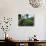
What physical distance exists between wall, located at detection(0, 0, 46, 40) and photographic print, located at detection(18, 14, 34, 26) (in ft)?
0.40

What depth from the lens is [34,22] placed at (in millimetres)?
5504

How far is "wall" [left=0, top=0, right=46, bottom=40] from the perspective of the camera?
5398 mm

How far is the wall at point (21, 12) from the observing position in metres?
5.40

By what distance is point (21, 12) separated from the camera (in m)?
5.45

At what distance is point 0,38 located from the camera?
5332 mm

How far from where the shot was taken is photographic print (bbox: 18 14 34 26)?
545cm

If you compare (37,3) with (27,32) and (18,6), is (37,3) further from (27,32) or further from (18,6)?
(27,32)

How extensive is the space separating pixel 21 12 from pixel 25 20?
1.16 ft

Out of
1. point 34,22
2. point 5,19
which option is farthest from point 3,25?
point 34,22

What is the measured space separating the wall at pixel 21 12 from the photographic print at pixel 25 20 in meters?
0.12

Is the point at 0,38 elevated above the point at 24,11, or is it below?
below

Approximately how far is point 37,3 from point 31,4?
25cm

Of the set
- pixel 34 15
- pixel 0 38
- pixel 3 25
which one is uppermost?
pixel 34 15

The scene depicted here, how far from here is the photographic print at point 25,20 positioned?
5.45 metres
